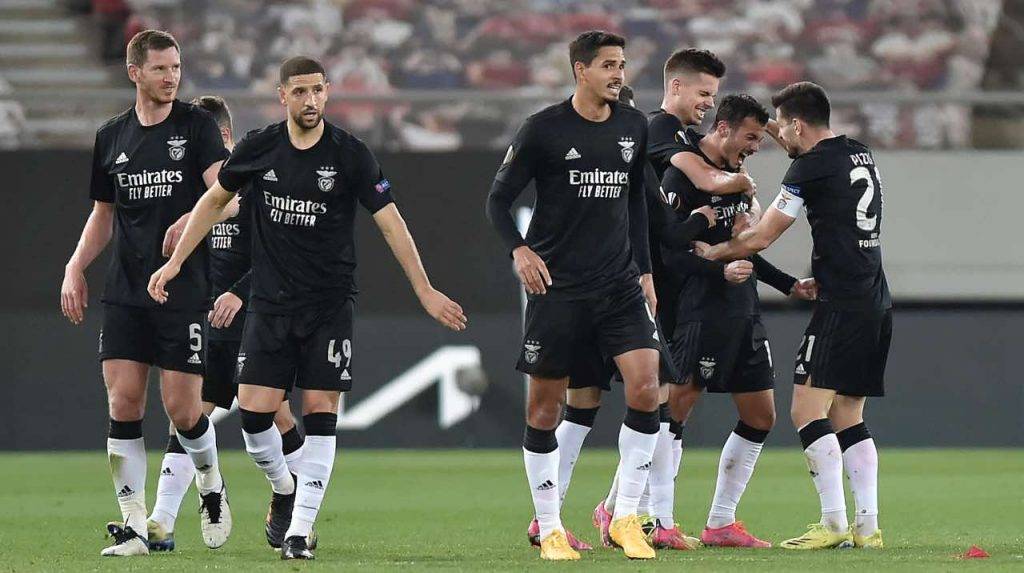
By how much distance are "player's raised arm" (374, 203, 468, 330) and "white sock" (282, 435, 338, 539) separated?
772mm

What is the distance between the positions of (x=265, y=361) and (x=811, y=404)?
2.63m

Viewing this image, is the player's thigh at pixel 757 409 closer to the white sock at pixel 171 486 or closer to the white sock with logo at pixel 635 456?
the white sock with logo at pixel 635 456

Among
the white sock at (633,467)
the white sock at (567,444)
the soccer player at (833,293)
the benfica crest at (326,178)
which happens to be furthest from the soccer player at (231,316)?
the soccer player at (833,293)

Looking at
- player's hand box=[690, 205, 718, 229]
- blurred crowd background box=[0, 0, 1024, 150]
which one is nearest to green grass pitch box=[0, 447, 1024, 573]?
player's hand box=[690, 205, 718, 229]

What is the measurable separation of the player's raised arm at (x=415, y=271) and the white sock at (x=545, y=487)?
73 cm

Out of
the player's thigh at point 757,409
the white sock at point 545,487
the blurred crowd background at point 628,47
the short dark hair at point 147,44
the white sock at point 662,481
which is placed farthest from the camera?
the blurred crowd background at point 628,47

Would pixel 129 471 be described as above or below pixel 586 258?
below

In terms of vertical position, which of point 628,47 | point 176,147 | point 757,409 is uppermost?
point 628,47

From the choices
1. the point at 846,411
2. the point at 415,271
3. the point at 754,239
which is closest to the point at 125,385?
the point at 415,271

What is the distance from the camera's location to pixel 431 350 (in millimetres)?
15758

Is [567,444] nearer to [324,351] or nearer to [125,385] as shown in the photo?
[324,351]

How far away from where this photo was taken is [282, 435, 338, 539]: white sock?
764cm

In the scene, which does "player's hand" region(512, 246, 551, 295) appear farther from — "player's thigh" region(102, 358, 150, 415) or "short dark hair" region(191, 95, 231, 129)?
"short dark hair" region(191, 95, 231, 129)

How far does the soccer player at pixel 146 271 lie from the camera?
317 inches
